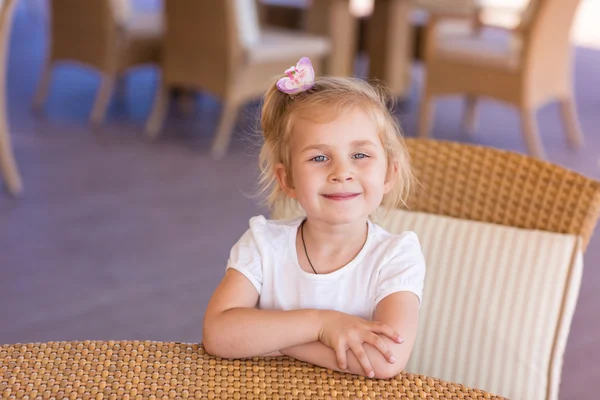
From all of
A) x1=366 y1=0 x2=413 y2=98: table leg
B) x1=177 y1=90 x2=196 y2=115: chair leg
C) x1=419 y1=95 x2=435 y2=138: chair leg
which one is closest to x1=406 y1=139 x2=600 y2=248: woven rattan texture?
x1=419 y1=95 x2=435 y2=138: chair leg

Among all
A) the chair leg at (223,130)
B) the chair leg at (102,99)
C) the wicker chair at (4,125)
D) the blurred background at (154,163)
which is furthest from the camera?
the chair leg at (102,99)

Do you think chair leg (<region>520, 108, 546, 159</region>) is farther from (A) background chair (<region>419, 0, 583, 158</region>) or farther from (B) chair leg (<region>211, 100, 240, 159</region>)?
(B) chair leg (<region>211, 100, 240, 159</region>)

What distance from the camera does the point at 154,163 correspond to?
3943mm

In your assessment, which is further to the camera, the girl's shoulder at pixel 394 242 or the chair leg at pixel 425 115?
the chair leg at pixel 425 115

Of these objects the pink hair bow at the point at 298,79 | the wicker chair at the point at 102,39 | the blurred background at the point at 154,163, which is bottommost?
the blurred background at the point at 154,163

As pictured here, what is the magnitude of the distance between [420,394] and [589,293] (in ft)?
6.87

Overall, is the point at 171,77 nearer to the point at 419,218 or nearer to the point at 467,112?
the point at 467,112

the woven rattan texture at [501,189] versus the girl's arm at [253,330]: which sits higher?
the woven rattan texture at [501,189]

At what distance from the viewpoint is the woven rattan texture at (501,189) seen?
1.29 metres

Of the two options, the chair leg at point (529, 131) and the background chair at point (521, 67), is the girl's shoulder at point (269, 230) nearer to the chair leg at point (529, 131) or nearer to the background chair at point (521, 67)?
the background chair at point (521, 67)

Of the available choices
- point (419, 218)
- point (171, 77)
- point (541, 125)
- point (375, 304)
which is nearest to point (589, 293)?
point (419, 218)

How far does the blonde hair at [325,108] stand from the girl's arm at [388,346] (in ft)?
0.76

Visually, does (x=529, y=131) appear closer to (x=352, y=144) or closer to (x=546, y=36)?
(x=546, y=36)

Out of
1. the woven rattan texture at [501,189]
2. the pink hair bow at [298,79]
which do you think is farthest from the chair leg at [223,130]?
the pink hair bow at [298,79]
